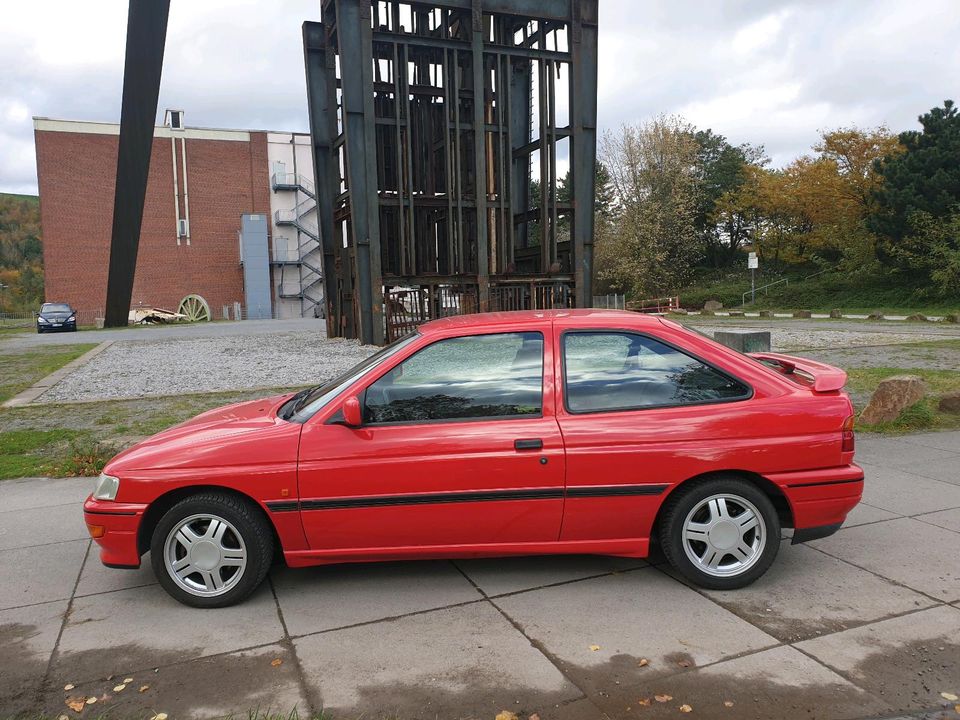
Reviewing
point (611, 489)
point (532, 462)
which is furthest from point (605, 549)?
point (532, 462)

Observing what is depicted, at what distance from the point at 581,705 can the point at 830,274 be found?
50.5m

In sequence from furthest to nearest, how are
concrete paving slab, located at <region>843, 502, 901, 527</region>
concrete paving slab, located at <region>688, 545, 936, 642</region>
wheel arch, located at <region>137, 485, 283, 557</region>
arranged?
concrete paving slab, located at <region>843, 502, 901, 527</region>
wheel arch, located at <region>137, 485, 283, 557</region>
concrete paving slab, located at <region>688, 545, 936, 642</region>

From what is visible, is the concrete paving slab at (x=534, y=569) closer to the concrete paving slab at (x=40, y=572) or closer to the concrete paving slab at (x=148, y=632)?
the concrete paving slab at (x=148, y=632)

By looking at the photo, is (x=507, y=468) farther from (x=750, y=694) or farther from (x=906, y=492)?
(x=906, y=492)

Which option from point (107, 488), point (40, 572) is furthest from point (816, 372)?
point (40, 572)

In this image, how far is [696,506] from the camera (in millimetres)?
3988

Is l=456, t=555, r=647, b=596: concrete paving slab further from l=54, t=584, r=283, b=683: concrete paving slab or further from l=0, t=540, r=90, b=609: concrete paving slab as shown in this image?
l=0, t=540, r=90, b=609: concrete paving slab

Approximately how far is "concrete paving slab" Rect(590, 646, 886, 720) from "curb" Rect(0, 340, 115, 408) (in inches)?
415

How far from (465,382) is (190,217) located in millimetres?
58035

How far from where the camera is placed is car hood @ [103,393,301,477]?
389 cm

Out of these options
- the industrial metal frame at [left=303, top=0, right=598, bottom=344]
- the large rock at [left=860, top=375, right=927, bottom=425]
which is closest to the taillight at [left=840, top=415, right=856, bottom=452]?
the large rock at [left=860, top=375, right=927, bottom=425]

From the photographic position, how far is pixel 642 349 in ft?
13.8

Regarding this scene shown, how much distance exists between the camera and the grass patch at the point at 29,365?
13.5m

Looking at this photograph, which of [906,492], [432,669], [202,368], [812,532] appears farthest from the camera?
[202,368]
